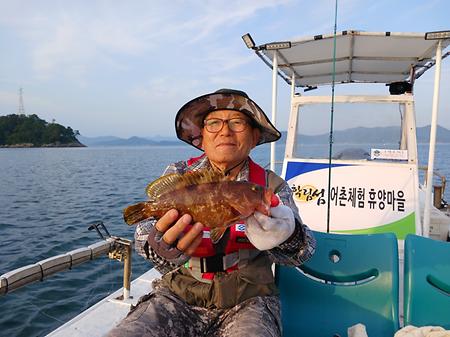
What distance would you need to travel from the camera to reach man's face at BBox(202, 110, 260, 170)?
287cm

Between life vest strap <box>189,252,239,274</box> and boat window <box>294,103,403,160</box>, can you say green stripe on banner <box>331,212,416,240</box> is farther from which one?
life vest strap <box>189,252,239,274</box>

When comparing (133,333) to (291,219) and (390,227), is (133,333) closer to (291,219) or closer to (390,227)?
(291,219)

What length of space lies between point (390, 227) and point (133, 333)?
15.3 feet

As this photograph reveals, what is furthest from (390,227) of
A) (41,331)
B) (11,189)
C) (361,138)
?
(11,189)

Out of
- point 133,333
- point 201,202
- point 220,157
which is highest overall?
point 220,157

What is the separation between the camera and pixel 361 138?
664 centimetres

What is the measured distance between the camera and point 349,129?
22.1ft

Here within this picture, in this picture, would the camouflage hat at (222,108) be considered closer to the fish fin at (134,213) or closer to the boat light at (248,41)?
the fish fin at (134,213)

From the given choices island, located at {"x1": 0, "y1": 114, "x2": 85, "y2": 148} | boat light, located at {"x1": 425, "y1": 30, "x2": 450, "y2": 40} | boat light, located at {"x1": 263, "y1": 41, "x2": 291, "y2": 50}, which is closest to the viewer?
boat light, located at {"x1": 425, "y1": 30, "x2": 450, "y2": 40}

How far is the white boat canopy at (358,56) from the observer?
214 inches

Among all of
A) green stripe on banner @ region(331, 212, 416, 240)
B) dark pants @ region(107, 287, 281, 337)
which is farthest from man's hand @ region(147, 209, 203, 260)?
green stripe on banner @ region(331, 212, 416, 240)

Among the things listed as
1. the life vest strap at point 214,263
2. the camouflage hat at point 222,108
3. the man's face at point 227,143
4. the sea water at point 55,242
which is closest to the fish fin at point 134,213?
the life vest strap at point 214,263

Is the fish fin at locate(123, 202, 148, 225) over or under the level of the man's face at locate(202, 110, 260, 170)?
under

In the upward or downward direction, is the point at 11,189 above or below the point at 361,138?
below
